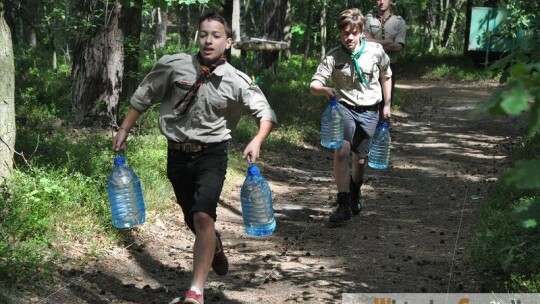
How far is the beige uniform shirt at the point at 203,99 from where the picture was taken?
547 cm

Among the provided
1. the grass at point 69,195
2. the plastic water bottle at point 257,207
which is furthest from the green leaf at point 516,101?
the plastic water bottle at point 257,207

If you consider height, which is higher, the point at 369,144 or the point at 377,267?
the point at 369,144

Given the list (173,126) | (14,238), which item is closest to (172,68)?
(173,126)

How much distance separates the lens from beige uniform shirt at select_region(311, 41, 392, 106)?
820 centimetres

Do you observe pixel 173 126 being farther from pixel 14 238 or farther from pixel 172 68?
pixel 14 238

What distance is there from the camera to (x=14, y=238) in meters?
6.03

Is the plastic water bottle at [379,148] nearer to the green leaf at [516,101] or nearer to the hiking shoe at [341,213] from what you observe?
the hiking shoe at [341,213]

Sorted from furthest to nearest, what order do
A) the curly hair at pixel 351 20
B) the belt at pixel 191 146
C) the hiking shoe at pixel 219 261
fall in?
the curly hair at pixel 351 20, the hiking shoe at pixel 219 261, the belt at pixel 191 146

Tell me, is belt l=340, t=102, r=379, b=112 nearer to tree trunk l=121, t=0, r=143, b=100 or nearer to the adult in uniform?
the adult in uniform

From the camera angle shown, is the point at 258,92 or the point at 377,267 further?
the point at 377,267

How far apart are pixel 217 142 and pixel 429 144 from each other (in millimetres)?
10338

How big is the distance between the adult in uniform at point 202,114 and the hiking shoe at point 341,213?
3.19m

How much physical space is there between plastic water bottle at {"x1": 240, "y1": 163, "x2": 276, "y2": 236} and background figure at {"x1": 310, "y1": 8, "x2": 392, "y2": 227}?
256 centimetres

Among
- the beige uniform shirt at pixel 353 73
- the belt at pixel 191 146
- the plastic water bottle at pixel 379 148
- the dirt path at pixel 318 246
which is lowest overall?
the dirt path at pixel 318 246
